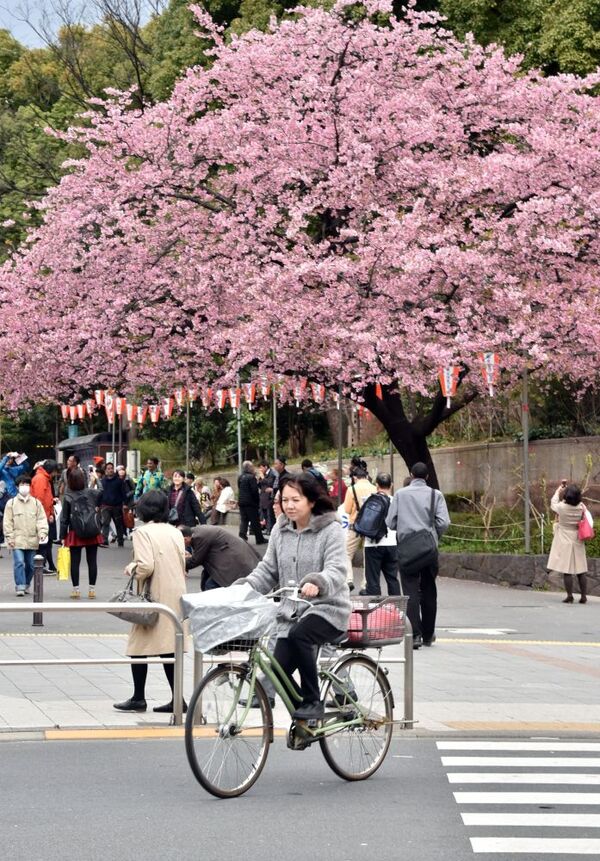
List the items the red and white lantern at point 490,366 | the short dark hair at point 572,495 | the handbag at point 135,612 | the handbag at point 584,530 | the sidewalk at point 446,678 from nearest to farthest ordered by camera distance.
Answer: the handbag at point 135,612, the sidewalk at point 446,678, the handbag at point 584,530, the short dark hair at point 572,495, the red and white lantern at point 490,366

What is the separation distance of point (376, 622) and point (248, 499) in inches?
913

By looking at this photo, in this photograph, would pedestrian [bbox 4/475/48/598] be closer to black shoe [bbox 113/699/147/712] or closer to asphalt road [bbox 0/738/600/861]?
black shoe [bbox 113/699/147/712]

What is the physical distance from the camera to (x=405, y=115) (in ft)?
97.3

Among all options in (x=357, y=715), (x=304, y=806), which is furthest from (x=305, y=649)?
(x=304, y=806)

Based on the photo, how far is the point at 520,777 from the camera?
30.1ft

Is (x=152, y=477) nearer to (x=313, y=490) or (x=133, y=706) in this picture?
(x=133, y=706)

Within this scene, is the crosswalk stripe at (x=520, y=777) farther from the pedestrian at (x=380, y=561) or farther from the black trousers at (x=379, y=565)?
the black trousers at (x=379, y=565)

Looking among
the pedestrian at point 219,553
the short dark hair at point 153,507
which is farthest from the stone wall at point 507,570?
the short dark hair at point 153,507

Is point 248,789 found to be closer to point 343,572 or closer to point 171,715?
point 343,572

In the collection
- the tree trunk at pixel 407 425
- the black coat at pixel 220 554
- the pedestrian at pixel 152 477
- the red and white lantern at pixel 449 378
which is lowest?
the black coat at pixel 220 554

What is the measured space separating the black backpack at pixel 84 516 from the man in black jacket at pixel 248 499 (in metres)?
10.7

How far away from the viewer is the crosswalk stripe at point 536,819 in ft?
25.8

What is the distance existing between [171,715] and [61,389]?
2435 centimetres

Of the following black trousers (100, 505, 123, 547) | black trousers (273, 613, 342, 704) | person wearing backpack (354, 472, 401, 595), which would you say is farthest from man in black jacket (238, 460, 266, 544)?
black trousers (273, 613, 342, 704)
